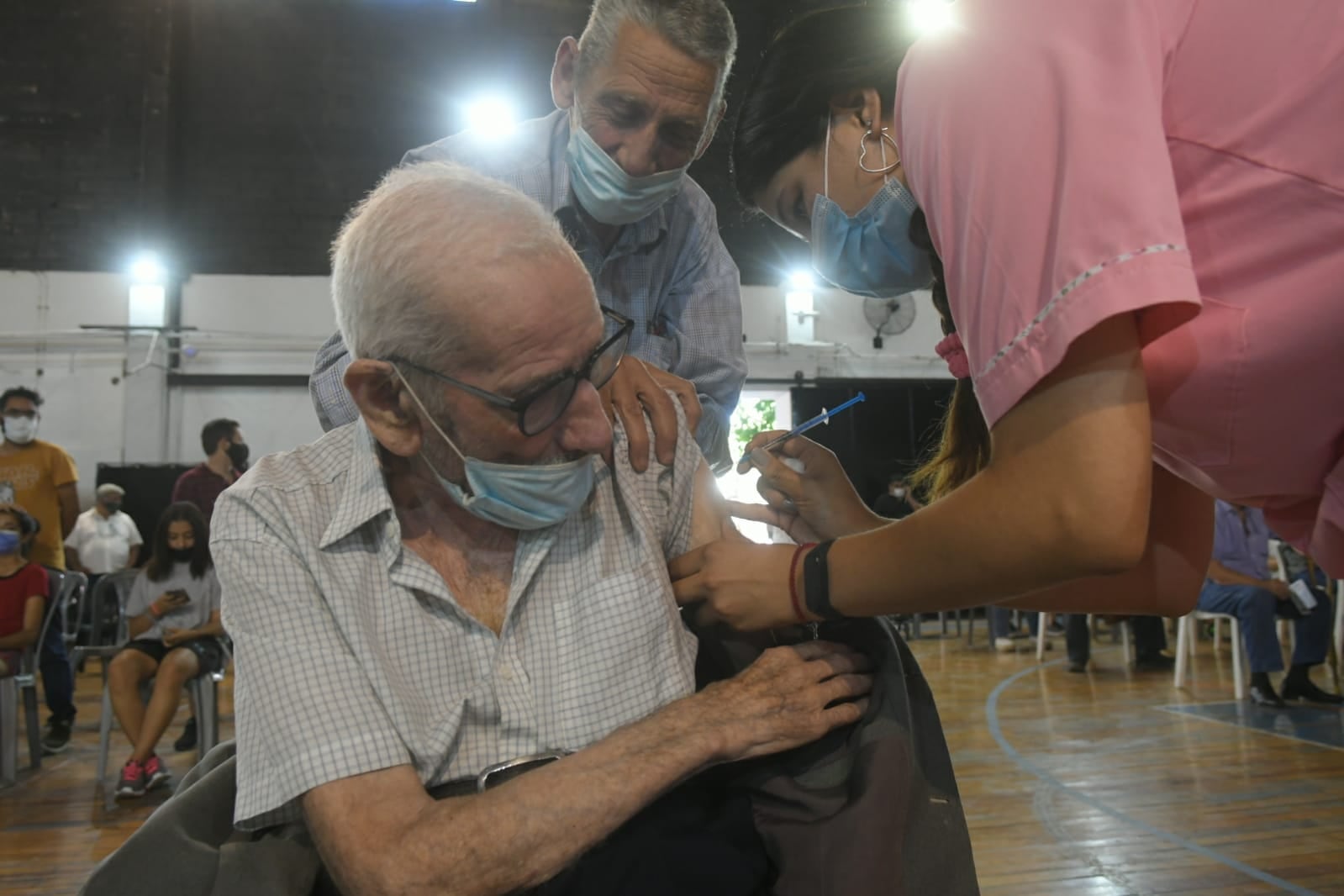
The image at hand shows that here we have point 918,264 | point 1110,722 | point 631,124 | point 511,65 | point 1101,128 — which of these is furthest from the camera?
point 511,65

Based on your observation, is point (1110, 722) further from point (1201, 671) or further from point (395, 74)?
point (395, 74)

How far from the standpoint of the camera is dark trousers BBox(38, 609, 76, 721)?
4.90 metres

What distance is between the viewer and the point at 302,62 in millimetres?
10258

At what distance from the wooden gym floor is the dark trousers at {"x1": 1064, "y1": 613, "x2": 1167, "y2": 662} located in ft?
2.64

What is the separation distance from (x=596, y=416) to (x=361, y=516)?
294mm

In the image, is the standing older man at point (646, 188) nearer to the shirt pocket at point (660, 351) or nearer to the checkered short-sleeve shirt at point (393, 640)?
the shirt pocket at point (660, 351)

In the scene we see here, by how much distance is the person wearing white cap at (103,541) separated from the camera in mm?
7508

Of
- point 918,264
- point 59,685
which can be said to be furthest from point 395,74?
point 918,264

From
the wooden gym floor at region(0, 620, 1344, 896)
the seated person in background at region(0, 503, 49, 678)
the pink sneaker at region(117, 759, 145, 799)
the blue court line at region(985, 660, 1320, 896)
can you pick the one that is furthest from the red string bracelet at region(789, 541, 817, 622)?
the seated person in background at region(0, 503, 49, 678)

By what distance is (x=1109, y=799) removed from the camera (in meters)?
3.48

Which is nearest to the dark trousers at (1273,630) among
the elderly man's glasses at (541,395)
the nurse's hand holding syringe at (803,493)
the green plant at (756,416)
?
the nurse's hand holding syringe at (803,493)

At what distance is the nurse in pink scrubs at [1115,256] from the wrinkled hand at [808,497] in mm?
542

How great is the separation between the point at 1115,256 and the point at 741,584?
1.83 ft

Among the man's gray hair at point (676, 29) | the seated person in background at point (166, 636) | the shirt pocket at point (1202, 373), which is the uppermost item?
the man's gray hair at point (676, 29)
